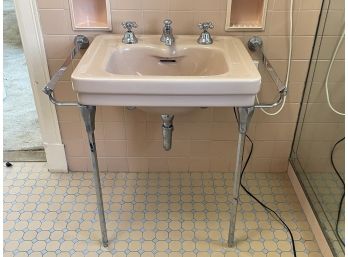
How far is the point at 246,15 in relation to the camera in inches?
54.6

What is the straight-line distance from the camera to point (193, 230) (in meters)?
1.46

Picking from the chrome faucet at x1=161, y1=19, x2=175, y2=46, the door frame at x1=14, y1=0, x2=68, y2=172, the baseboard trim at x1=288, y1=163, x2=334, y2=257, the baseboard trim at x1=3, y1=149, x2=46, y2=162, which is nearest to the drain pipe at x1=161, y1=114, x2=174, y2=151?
the chrome faucet at x1=161, y1=19, x2=175, y2=46

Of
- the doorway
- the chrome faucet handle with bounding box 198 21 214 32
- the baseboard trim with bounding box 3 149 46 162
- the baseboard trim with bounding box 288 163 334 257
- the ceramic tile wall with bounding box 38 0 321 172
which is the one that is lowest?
the doorway

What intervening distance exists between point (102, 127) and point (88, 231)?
47 cm

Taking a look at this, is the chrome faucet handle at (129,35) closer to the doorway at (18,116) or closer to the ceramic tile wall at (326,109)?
the ceramic tile wall at (326,109)

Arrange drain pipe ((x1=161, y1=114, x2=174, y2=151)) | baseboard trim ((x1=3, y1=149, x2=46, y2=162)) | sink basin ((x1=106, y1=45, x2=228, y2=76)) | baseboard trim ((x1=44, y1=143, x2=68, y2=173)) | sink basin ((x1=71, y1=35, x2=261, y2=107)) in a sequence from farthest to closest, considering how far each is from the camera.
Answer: baseboard trim ((x1=3, y1=149, x2=46, y2=162)) → baseboard trim ((x1=44, y1=143, x2=68, y2=173)) → drain pipe ((x1=161, y1=114, x2=174, y2=151)) → sink basin ((x1=106, y1=45, x2=228, y2=76)) → sink basin ((x1=71, y1=35, x2=261, y2=107))

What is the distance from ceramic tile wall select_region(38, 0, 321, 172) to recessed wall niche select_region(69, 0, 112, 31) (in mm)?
27

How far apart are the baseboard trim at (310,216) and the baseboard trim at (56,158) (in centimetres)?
113

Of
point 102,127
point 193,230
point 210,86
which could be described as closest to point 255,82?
point 210,86

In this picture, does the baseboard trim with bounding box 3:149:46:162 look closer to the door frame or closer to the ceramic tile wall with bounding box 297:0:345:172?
the door frame

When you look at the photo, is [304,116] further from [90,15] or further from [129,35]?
[90,15]

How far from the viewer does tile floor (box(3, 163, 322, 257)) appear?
1380 millimetres

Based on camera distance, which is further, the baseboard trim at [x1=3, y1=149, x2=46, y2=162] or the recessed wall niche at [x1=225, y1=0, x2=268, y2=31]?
the baseboard trim at [x1=3, y1=149, x2=46, y2=162]

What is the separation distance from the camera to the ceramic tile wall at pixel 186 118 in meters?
1.34
